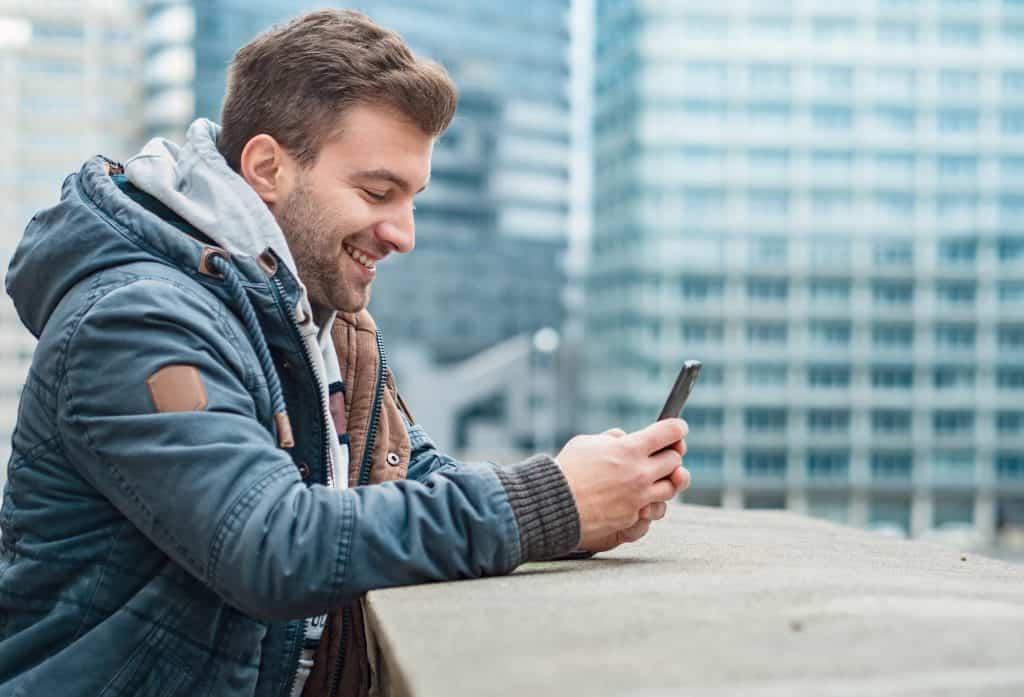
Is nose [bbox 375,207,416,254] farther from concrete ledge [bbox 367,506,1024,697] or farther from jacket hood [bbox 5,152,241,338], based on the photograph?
concrete ledge [bbox 367,506,1024,697]

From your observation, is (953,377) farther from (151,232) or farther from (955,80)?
(151,232)

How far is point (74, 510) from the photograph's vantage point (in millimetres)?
1005

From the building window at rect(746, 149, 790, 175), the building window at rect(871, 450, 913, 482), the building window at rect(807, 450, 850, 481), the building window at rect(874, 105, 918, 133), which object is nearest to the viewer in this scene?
the building window at rect(807, 450, 850, 481)

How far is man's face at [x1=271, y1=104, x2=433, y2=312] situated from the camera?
1186 mm

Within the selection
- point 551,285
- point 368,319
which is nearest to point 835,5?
point 551,285

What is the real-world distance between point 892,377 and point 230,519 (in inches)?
1587

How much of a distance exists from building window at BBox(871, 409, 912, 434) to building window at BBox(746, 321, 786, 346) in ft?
12.2

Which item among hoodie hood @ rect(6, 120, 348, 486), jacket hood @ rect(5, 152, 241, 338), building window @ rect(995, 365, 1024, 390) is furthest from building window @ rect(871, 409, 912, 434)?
jacket hood @ rect(5, 152, 241, 338)

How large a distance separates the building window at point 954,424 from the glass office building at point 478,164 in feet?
40.5

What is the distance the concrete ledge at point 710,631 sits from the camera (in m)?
0.61

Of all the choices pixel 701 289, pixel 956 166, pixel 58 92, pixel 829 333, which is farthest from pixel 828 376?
pixel 58 92

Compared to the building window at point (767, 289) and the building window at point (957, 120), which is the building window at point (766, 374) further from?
the building window at point (957, 120)

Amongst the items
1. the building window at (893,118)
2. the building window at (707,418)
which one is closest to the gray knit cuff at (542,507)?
the building window at (707,418)

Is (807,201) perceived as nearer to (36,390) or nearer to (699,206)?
(699,206)
